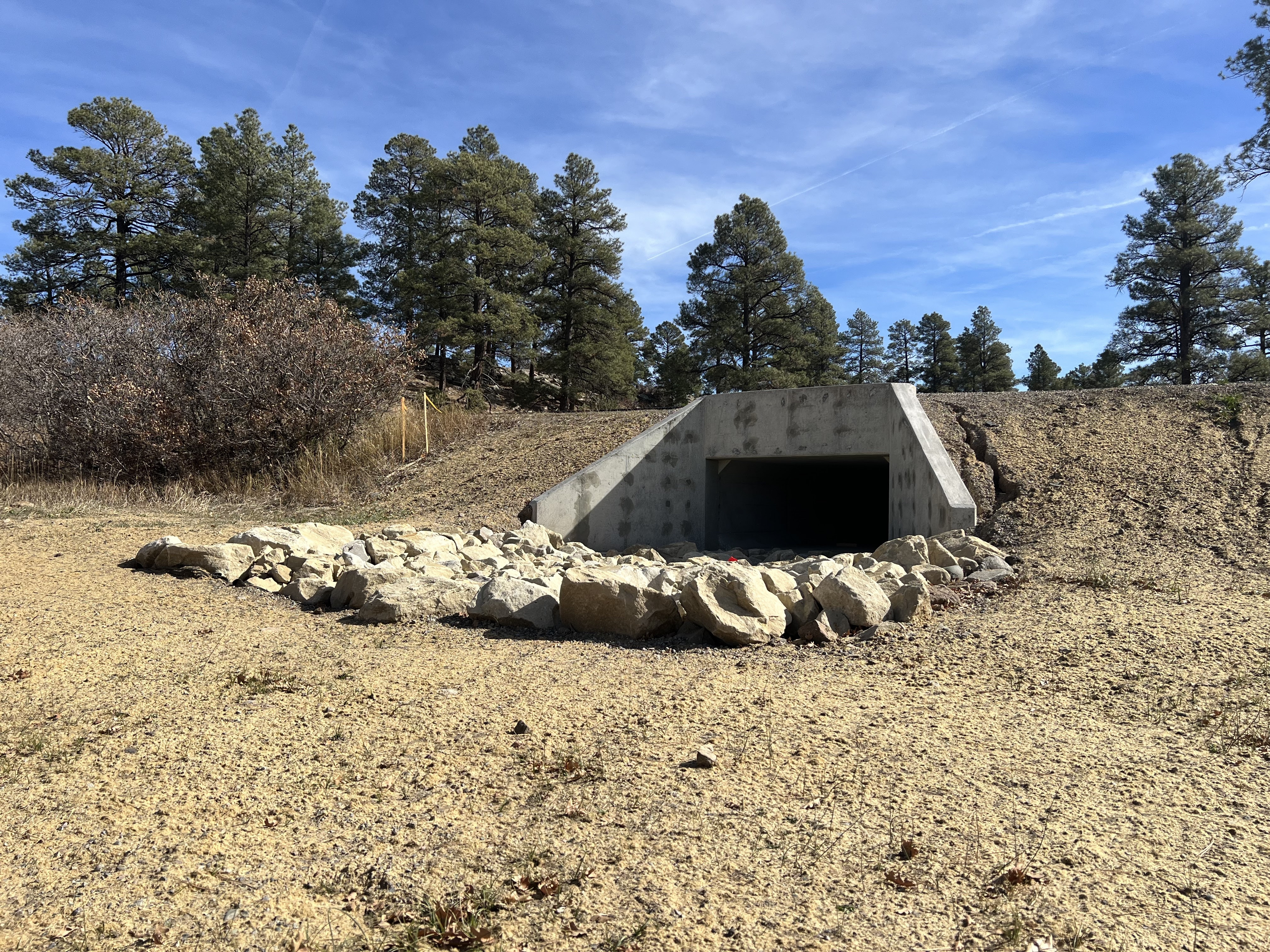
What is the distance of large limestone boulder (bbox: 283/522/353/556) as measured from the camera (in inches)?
327

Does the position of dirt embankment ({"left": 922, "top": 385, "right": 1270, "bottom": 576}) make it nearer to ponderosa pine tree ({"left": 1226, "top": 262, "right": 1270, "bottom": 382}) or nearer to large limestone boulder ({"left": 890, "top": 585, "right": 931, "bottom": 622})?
large limestone boulder ({"left": 890, "top": 585, "right": 931, "bottom": 622})

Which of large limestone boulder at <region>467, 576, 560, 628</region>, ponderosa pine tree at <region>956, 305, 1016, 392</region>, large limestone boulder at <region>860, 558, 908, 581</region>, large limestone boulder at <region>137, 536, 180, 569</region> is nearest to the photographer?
large limestone boulder at <region>467, 576, 560, 628</region>

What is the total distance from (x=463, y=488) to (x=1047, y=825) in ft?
37.3

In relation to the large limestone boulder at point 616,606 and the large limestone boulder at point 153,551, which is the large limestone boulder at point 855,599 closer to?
the large limestone boulder at point 616,606

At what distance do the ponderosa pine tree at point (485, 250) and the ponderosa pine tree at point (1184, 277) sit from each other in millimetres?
20350

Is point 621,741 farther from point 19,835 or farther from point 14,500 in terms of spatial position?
point 14,500

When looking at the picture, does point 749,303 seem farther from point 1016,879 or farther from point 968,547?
point 1016,879

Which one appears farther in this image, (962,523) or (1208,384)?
(1208,384)

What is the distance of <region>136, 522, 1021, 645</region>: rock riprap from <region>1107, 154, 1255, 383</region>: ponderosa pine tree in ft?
81.6

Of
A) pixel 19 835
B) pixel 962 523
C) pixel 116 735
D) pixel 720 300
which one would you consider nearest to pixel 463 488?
pixel 962 523

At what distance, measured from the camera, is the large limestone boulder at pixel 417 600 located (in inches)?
252

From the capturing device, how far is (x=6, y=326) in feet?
59.3

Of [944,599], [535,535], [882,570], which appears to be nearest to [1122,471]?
[882,570]

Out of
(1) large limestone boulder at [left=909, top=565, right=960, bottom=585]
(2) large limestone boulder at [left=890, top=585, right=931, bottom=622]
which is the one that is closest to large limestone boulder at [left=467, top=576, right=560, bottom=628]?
(2) large limestone boulder at [left=890, top=585, right=931, bottom=622]
